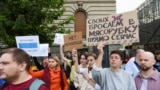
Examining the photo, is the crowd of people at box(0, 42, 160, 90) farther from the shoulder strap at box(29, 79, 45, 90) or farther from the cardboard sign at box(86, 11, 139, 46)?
the cardboard sign at box(86, 11, 139, 46)

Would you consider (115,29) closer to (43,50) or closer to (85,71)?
(85,71)

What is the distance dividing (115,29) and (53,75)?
1375 mm

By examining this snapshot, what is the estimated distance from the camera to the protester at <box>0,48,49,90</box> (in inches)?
142

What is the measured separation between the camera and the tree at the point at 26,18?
26391mm

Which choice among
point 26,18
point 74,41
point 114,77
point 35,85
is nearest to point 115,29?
point 74,41

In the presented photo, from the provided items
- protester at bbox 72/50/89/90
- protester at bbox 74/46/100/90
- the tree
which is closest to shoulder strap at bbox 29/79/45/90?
protester at bbox 74/46/100/90

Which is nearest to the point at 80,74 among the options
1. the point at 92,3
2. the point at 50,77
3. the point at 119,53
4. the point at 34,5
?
the point at 50,77

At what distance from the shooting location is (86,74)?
7.91 m

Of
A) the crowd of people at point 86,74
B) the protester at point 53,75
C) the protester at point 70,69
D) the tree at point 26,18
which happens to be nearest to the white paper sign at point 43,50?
the protester at point 70,69

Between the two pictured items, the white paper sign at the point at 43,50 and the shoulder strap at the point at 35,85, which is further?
the white paper sign at the point at 43,50

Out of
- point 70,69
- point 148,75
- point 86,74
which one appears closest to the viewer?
point 148,75

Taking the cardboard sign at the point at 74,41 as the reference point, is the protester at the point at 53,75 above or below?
below

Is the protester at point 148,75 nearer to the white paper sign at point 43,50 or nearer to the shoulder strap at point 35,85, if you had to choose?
the shoulder strap at point 35,85

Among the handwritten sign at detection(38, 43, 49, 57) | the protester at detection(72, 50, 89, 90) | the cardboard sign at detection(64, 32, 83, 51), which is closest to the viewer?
the protester at detection(72, 50, 89, 90)
